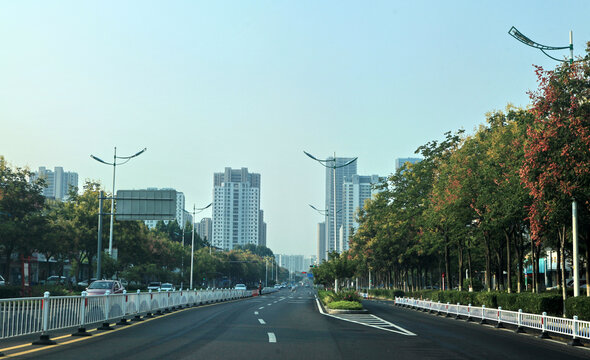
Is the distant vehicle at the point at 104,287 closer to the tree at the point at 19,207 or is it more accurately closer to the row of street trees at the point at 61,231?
the row of street trees at the point at 61,231

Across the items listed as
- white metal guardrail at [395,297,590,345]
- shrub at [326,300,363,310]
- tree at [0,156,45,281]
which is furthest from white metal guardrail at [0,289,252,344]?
tree at [0,156,45,281]

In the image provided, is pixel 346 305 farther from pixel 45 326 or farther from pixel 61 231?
pixel 61 231

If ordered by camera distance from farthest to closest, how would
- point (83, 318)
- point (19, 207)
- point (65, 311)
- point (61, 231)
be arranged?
point (61, 231) → point (19, 207) → point (83, 318) → point (65, 311)

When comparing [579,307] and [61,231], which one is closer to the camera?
[579,307]

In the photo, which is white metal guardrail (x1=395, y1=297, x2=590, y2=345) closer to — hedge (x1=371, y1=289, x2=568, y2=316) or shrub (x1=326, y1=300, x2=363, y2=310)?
hedge (x1=371, y1=289, x2=568, y2=316)

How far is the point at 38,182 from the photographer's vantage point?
4931cm

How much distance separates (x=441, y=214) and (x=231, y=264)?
111 metres

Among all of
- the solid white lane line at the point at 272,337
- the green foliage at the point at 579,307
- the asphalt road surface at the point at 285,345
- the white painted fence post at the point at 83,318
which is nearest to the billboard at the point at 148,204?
the asphalt road surface at the point at 285,345

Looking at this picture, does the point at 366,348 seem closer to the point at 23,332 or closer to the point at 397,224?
the point at 23,332

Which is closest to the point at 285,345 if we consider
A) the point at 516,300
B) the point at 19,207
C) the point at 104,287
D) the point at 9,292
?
the point at 516,300

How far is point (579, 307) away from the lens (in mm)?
20609

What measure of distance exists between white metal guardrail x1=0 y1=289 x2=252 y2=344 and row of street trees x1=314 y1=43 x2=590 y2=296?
16.4 meters

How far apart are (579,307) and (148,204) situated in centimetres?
2919

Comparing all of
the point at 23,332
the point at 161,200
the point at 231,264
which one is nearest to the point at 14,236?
the point at 161,200
